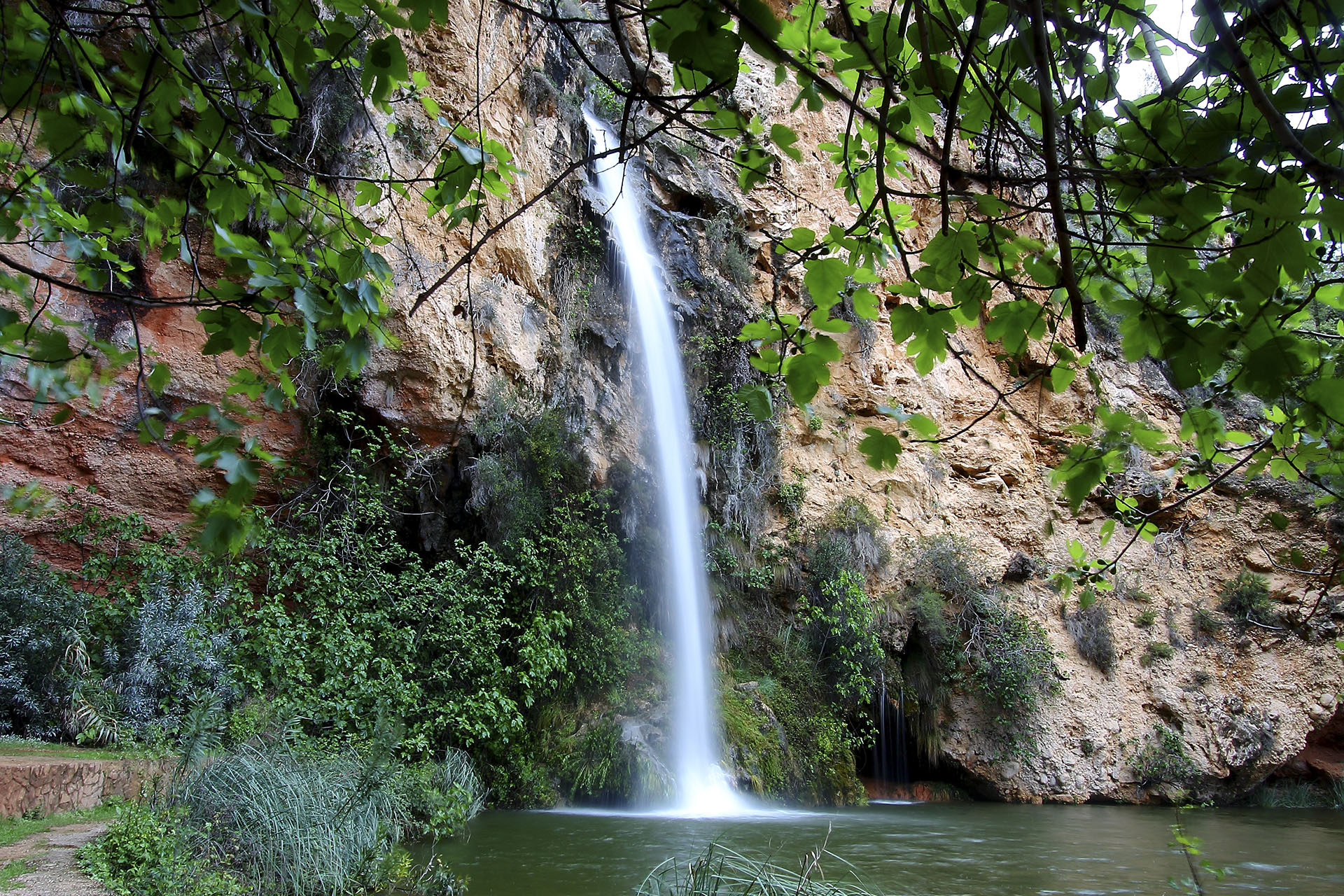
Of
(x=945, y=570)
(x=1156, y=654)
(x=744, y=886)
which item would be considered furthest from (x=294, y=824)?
(x=1156, y=654)

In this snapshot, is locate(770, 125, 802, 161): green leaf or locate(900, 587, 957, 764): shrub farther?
locate(900, 587, 957, 764): shrub

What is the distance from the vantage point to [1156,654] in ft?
36.6

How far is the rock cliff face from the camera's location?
26.3 ft

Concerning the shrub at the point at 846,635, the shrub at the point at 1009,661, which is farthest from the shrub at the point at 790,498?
the shrub at the point at 1009,661

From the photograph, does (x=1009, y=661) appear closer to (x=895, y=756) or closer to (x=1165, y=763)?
(x=895, y=756)

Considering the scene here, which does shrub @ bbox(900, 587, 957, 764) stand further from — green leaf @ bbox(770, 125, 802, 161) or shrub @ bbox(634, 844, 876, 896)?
green leaf @ bbox(770, 125, 802, 161)

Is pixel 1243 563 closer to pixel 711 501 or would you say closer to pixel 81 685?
pixel 711 501

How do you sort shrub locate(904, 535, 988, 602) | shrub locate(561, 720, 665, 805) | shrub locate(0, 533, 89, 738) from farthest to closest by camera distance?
shrub locate(904, 535, 988, 602) → shrub locate(561, 720, 665, 805) → shrub locate(0, 533, 89, 738)

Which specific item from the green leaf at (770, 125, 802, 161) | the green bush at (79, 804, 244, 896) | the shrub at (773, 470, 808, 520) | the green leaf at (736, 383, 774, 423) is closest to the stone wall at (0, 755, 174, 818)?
the green bush at (79, 804, 244, 896)

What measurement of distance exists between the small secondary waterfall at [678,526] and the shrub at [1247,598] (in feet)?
26.5

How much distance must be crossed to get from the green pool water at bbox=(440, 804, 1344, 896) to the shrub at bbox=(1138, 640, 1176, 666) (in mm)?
2923

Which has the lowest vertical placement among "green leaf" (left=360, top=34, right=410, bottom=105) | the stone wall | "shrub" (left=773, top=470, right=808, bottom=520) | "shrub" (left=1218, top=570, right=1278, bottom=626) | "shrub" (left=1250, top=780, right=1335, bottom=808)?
"shrub" (left=1250, top=780, right=1335, bottom=808)

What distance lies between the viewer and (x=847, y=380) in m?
12.1

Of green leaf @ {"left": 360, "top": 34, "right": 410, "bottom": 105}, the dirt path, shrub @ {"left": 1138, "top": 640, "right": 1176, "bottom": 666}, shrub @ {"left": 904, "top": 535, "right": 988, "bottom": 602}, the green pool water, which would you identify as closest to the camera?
green leaf @ {"left": 360, "top": 34, "right": 410, "bottom": 105}
